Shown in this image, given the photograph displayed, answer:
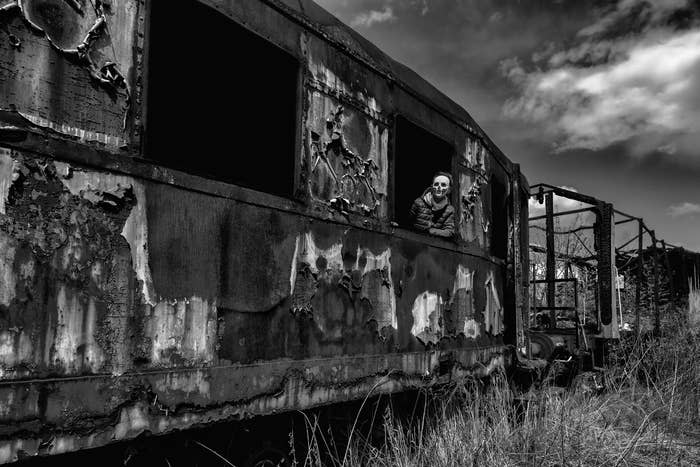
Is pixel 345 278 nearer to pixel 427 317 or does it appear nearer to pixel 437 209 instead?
pixel 427 317

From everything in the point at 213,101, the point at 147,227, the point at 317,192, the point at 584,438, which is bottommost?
the point at 584,438

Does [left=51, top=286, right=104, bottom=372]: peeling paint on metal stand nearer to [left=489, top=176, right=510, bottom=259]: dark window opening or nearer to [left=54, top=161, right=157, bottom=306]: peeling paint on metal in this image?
[left=54, top=161, right=157, bottom=306]: peeling paint on metal

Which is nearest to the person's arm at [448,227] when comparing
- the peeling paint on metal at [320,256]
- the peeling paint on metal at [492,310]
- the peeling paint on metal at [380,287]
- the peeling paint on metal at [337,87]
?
the peeling paint on metal at [492,310]

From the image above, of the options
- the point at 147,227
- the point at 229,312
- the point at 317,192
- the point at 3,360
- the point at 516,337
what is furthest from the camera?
the point at 516,337

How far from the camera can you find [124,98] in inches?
80.3

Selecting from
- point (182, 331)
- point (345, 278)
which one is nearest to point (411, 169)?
point (345, 278)

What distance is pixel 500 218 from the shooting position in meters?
5.49

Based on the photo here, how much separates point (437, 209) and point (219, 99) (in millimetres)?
1718

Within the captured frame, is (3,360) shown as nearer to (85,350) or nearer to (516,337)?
(85,350)

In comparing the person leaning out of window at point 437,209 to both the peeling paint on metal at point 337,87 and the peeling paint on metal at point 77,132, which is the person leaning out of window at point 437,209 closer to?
the peeling paint on metal at point 337,87

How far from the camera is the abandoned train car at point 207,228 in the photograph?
175 cm

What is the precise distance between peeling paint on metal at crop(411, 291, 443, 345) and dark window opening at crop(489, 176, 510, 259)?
1.70 meters

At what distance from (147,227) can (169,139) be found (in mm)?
2133

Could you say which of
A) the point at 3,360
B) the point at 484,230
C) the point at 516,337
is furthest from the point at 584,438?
the point at 3,360
